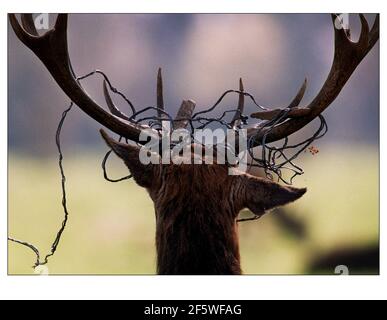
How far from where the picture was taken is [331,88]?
4.23 m

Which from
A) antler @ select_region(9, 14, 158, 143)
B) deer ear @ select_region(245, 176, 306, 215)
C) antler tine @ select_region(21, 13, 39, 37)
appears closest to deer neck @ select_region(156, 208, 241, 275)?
deer ear @ select_region(245, 176, 306, 215)

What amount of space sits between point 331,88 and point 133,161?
126cm

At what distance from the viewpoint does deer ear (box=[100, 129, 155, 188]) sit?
374cm

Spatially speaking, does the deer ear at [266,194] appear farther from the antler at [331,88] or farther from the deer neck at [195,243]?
the antler at [331,88]

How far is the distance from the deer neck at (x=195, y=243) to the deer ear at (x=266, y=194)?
0.57 feet

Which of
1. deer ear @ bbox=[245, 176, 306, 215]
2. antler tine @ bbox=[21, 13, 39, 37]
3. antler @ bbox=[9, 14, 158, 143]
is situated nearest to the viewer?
deer ear @ bbox=[245, 176, 306, 215]

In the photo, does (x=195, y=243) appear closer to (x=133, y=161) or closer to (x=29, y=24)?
(x=133, y=161)

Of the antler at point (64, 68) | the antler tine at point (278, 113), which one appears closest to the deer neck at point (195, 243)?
the antler at point (64, 68)

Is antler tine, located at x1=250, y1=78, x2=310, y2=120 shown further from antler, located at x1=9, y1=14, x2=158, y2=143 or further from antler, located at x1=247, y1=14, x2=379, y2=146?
antler, located at x1=9, y1=14, x2=158, y2=143

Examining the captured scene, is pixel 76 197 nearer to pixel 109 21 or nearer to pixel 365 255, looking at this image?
pixel 109 21

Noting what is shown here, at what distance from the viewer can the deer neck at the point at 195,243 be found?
3762mm

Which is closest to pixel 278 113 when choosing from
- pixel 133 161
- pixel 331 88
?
pixel 331 88

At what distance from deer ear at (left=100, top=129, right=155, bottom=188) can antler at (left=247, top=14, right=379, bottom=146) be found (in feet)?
2.40
